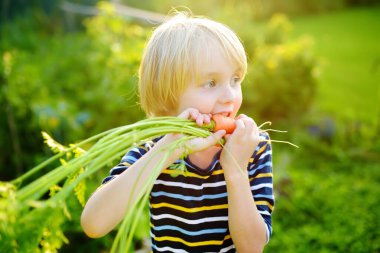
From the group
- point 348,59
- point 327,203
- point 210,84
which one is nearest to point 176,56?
point 210,84

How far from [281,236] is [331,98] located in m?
3.96

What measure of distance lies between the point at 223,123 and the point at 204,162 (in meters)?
0.25

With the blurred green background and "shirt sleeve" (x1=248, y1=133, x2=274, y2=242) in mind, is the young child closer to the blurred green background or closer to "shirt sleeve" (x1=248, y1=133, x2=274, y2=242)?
"shirt sleeve" (x1=248, y1=133, x2=274, y2=242)

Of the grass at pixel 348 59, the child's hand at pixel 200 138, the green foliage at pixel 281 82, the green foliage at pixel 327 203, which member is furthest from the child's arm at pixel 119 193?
the grass at pixel 348 59

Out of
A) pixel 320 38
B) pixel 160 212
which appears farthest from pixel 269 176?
pixel 320 38

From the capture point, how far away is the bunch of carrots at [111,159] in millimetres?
1061

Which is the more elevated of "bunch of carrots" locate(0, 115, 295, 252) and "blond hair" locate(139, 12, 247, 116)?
"blond hair" locate(139, 12, 247, 116)

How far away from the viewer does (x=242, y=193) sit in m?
1.57

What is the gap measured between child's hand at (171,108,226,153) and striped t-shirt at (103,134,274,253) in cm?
23

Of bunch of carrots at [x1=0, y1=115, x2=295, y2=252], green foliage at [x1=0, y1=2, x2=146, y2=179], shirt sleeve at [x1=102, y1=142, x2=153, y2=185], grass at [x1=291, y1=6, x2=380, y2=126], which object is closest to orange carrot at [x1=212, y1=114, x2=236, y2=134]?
bunch of carrots at [x1=0, y1=115, x2=295, y2=252]

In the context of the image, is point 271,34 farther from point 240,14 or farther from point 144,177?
point 144,177

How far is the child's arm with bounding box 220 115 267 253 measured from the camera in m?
1.57

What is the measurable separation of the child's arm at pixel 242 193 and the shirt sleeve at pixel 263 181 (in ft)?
0.30

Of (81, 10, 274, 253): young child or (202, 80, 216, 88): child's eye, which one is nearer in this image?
(81, 10, 274, 253): young child
